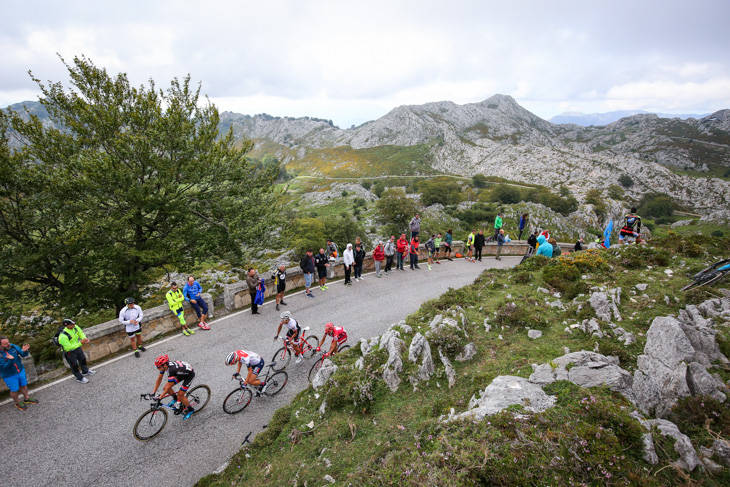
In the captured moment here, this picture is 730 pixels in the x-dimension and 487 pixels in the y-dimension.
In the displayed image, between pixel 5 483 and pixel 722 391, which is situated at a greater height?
pixel 722 391

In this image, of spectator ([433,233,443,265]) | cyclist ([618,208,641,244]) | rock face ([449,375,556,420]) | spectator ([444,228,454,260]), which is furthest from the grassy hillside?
spectator ([444,228,454,260])

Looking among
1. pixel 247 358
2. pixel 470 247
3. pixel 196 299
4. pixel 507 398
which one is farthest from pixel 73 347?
pixel 470 247

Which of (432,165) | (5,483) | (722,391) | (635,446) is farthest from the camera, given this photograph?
(432,165)

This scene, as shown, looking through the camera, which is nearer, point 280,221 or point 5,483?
point 5,483

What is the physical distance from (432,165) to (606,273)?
362 ft

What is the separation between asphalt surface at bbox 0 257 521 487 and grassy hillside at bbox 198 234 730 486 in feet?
2.94

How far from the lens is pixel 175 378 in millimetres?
6984

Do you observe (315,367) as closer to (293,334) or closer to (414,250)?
(293,334)

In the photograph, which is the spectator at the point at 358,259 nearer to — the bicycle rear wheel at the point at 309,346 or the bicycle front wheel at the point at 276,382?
the bicycle rear wheel at the point at 309,346

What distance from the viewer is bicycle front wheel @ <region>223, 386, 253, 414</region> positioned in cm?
735

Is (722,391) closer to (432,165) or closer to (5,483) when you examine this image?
(5,483)

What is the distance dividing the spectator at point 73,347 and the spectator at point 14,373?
80 cm

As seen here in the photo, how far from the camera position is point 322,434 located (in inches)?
243

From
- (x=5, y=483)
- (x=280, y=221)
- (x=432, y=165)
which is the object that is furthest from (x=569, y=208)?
(x=5, y=483)
